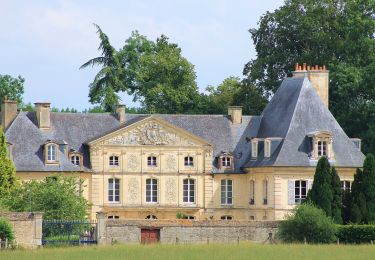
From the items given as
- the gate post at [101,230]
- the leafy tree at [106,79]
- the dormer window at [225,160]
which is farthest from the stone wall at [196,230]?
Answer: the leafy tree at [106,79]

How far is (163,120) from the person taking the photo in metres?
88.7

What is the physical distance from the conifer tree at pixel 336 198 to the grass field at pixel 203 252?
756cm

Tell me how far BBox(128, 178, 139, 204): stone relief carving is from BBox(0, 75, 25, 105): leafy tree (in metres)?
23.7

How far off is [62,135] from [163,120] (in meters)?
5.84

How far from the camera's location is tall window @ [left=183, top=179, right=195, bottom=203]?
89062mm

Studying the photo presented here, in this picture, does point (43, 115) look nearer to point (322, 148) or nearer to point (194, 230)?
point (322, 148)

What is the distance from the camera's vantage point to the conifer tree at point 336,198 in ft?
252

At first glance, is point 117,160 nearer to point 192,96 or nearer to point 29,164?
point 29,164

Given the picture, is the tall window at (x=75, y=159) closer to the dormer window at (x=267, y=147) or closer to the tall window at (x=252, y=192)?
the tall window at (x=252, y=192)

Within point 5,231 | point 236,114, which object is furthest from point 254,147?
point 5,231

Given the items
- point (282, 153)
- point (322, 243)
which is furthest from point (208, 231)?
point (282, 153)

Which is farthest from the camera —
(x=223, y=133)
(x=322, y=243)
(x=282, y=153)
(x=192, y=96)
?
(x=192, y=96)

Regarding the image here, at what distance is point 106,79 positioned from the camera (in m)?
108

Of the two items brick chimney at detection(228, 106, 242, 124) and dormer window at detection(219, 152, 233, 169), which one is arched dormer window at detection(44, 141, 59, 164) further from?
brick chimney at detection(228, 106, 242, 124)
